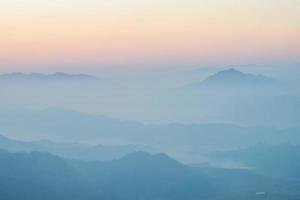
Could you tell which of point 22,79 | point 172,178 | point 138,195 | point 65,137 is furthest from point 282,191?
point 22,79

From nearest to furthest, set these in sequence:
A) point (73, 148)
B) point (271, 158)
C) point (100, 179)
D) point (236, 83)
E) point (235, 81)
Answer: point (100, 179) → point (73, 148) → point (271, 158) → point (235, 81) → point (236, 83)

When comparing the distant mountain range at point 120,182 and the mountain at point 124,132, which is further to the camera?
the mountain at point 124,132

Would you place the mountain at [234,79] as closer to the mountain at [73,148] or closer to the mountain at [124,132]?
the mountain at [124,132]

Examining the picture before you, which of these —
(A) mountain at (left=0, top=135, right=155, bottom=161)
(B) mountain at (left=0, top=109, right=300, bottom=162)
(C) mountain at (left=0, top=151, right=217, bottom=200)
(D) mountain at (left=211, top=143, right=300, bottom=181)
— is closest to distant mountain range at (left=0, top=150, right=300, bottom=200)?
(C) mountain at (left=0, top=151, right=217, bottom=200)

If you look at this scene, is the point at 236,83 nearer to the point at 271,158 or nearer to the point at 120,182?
the point at 271,158

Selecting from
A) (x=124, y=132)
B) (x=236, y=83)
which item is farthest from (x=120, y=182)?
(x=236, y=83)

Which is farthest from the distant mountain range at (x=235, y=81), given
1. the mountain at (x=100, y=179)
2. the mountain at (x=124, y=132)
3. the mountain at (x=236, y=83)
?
the mountain at (x=100, y=179)

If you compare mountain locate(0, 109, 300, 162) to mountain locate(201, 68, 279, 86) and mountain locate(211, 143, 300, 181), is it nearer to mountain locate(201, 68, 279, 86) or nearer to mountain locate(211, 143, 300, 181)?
mountain locate(211, 143, 300, 181)
